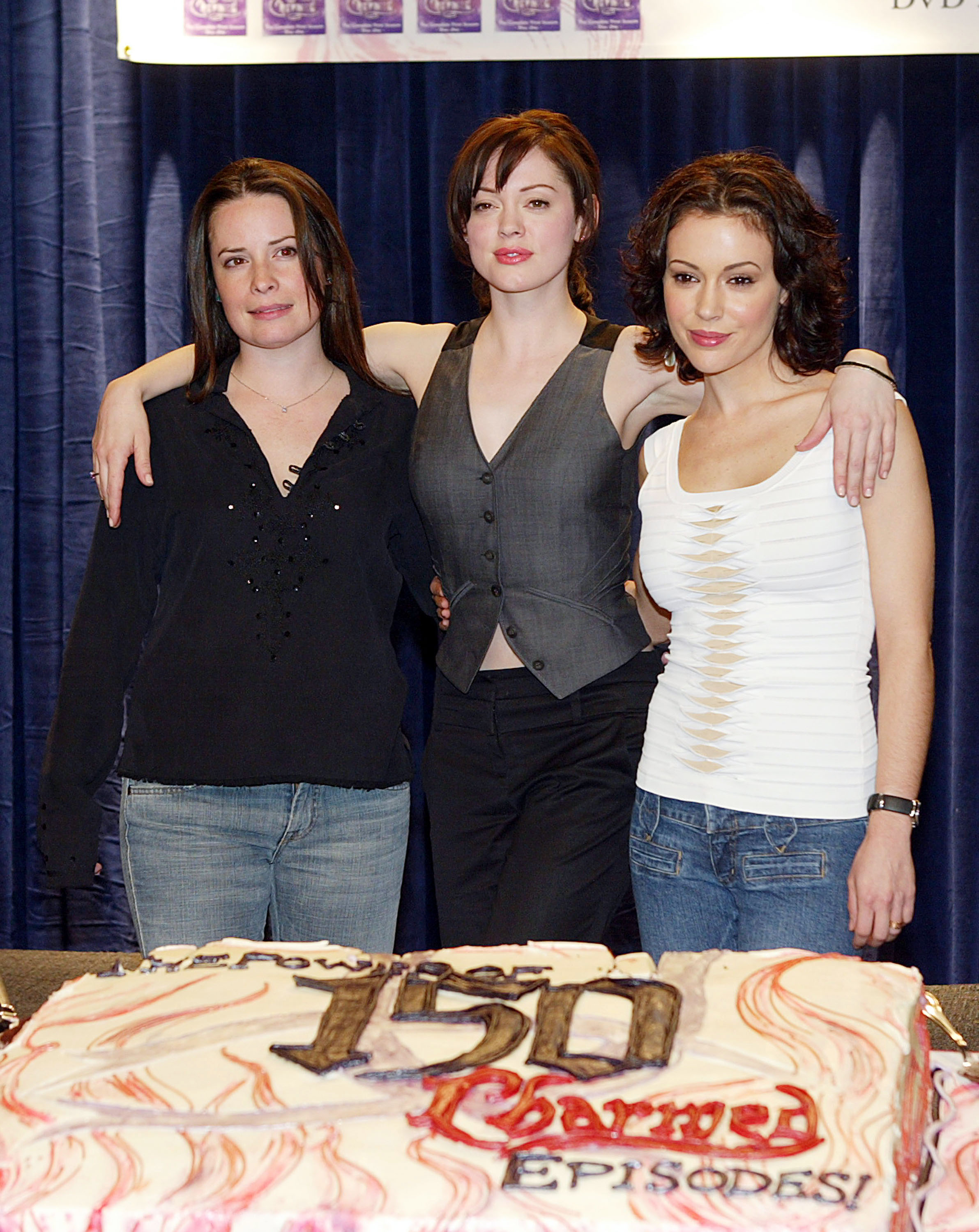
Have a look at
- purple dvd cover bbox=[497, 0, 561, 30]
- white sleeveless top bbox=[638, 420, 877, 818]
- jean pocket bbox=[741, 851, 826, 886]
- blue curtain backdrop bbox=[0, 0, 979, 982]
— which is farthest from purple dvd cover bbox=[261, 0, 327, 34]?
jean pocket bbox=[741, 851, 826, 886]

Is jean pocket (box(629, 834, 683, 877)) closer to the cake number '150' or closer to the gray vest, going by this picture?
the gray vest

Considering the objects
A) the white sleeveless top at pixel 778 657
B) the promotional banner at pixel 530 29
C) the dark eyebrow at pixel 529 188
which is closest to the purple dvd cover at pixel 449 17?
the promotional banner at pixel 530 29

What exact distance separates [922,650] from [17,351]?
2501 mm

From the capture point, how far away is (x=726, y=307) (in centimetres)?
158

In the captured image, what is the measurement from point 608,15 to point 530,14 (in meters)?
0.17

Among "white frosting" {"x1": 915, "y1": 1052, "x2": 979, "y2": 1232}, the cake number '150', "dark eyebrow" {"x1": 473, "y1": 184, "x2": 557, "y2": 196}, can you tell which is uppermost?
"dark eyebrow" {"x1": 473, "y1": 184, "x2": 557, "y2": 196}

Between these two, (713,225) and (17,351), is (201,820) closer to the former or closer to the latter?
(713,225)

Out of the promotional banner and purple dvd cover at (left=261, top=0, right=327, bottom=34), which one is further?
purple dvd cover at (left=261, top=0, right=327, bottom=34)

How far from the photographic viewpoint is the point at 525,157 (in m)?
1.75

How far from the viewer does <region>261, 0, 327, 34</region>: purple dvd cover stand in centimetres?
292

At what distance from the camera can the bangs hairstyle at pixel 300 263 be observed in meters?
1.77

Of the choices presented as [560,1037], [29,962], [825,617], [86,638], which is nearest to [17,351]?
[29,962]

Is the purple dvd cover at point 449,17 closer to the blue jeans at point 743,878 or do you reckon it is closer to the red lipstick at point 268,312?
the red lipstick at point 268,312

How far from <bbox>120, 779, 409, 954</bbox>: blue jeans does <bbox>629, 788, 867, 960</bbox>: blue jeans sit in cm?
37
